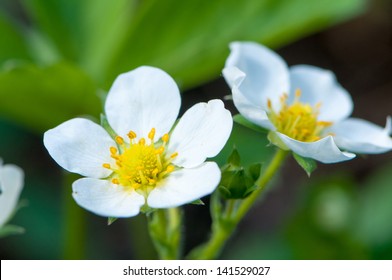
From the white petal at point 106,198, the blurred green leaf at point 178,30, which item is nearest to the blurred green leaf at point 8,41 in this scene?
the blurred green leaf at point 178,30

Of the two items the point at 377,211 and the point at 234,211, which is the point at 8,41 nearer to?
the point at 234,211

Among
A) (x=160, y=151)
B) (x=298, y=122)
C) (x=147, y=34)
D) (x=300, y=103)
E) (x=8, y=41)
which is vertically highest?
(x=8, y=41)

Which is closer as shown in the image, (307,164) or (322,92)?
(307,164)

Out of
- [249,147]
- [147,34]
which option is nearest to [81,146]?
[147,34]

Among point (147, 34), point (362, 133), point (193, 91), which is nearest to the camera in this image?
point (362, 133)

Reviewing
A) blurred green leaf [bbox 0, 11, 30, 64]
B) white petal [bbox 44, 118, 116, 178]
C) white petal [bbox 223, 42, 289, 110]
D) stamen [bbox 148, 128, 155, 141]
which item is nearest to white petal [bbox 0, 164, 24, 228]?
white petal [bbox 44, 118, 116, 178]
